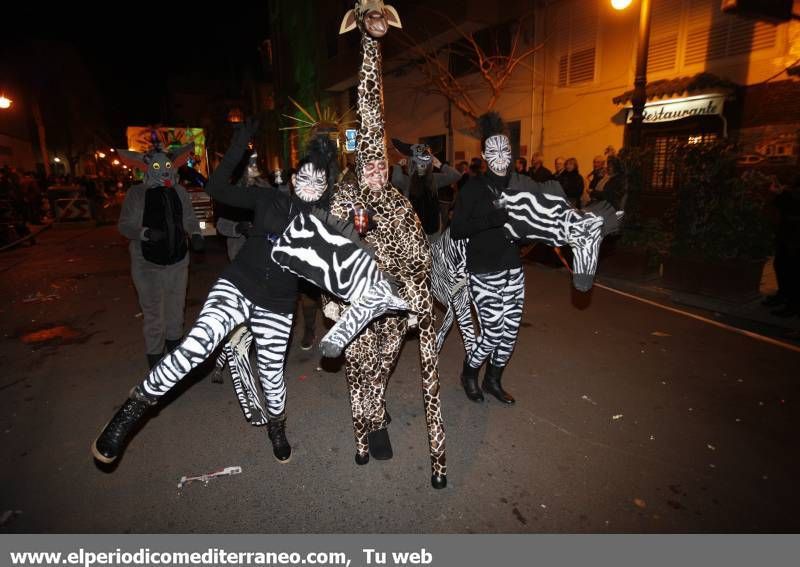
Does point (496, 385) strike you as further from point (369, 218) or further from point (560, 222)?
point (369, 218)

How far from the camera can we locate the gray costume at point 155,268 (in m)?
4.24

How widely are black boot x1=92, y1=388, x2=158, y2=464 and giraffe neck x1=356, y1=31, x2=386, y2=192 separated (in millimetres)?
1825

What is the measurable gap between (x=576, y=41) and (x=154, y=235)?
13509mm

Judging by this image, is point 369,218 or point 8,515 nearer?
point 8,515

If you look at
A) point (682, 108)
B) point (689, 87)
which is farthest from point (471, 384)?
point (682, 108)

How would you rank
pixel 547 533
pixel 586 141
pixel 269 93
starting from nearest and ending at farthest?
pixel 547 533 → pixel 586 141 → pixel 269 93

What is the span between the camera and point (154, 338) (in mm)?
4453

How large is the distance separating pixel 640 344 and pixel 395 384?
297cm

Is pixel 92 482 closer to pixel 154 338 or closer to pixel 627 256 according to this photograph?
pixel 154 338

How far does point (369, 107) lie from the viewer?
115 inches

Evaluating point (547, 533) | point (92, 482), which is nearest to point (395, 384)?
point (547, 533)

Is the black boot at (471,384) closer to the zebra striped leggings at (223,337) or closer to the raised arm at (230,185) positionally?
the zebra striped leggings at (223,337)

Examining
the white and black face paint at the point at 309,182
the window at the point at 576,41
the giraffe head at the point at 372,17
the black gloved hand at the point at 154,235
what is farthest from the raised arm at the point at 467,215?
the window at the point at 576,41

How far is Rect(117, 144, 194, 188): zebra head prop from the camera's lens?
4.31 metres
